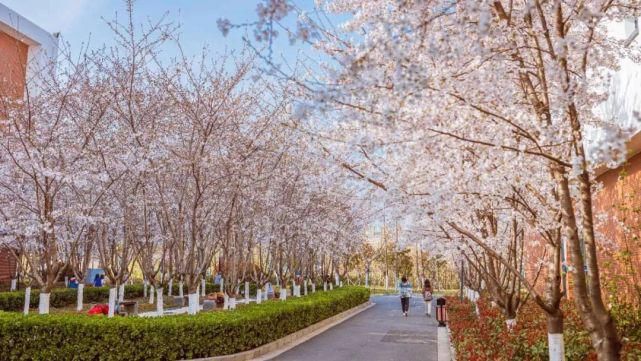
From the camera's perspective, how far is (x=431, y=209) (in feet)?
21.1

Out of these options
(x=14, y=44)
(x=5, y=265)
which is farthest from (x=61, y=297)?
(x=14, y=44)

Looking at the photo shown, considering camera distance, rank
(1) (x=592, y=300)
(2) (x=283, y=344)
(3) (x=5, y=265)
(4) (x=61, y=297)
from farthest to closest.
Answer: (3) (x=5, y=265)
(4) (x=61, y=297)
(2) (x=283, y=344)
(1) (x=592, y=300)

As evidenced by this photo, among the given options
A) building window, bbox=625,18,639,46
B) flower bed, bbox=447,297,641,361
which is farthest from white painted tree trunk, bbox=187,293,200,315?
building window, bbox=625,18,639,46

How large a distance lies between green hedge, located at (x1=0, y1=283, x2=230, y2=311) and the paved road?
41.4ft

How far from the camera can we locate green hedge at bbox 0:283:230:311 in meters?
20.9

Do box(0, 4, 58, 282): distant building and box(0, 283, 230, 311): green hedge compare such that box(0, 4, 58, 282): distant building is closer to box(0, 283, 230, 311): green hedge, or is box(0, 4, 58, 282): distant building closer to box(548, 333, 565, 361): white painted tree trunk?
box(0, 283, 230, 311): green hedge

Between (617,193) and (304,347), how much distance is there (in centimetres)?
860

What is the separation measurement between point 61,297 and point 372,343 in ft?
51.8

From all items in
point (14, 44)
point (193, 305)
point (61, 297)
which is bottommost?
point (61, 297)

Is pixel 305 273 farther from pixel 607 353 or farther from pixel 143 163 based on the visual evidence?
pixel 607 353

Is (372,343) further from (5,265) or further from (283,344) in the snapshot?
(5,265)

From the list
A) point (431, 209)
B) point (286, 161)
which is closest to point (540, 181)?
point (431, 209)

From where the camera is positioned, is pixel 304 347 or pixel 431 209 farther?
pixel 304 347

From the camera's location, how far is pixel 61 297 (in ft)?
78.7
